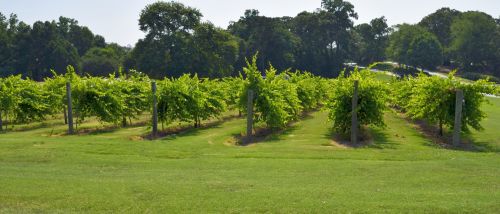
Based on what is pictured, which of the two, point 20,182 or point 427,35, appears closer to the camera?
point 20,182

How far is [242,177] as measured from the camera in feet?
37.7

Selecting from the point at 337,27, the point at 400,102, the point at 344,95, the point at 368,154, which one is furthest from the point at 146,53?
the point at 368,154

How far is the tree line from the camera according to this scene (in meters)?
74.0

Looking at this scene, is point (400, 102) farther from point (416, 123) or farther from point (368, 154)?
point (368, 154)

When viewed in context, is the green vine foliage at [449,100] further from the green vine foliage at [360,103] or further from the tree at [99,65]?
the tree at [99,65]

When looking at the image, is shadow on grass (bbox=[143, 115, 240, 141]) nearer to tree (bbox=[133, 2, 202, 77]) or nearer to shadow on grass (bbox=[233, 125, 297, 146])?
shadow on grass (bbox=[233, 125, 297, 146])

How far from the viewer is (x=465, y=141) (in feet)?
66.9

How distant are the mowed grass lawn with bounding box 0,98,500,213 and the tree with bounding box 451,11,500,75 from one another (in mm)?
77330

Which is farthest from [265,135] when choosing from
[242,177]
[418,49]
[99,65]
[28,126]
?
[418,49]

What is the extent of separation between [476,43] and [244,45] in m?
43.5

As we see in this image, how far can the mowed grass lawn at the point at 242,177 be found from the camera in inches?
342

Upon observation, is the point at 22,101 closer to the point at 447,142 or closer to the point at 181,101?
the point at 181,101

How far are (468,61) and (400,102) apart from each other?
2690 inches

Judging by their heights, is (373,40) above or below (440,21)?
below
